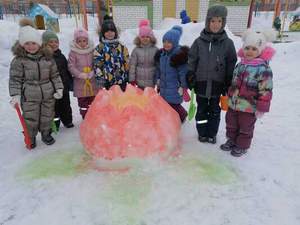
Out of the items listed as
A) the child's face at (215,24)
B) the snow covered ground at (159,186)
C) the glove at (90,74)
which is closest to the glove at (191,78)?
the child's face at (215,24)

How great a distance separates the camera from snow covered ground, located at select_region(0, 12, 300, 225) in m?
2.40

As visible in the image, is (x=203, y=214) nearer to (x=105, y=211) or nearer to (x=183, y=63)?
(x=105, y=211)

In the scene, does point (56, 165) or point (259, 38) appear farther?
point (56, 165)

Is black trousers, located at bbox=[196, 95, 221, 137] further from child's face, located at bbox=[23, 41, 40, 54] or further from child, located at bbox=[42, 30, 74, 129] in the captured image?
child's face, located at bbox=[23, 41, 40, 54]

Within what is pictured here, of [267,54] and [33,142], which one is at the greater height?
[267,54]

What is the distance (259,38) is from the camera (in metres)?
2.98

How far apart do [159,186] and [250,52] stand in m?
1.70

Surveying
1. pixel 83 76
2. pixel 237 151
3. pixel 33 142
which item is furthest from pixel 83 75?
pixel 237 151

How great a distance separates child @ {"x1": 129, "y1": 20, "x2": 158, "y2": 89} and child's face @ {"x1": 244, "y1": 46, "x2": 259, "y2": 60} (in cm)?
130

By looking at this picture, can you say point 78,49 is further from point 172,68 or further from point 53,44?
point 172,68

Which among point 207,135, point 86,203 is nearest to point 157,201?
point 86,203

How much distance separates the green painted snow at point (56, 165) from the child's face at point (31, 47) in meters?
1.23

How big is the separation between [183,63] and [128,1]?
1304 cm

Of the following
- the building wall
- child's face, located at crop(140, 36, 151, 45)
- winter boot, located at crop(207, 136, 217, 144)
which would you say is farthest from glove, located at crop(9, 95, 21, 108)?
the building wall
